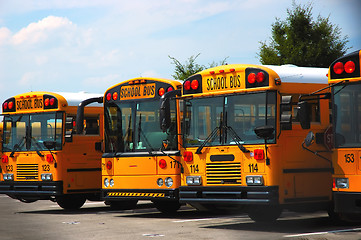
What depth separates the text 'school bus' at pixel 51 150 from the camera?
16188 millimetres

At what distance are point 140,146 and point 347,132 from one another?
5089mm

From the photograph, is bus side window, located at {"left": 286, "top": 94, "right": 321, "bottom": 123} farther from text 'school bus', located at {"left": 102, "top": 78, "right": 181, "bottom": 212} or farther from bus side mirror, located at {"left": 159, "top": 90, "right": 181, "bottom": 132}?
text 'school bus', located at {"left": 102, "top": 78, "right": 181, "bottom": 212}

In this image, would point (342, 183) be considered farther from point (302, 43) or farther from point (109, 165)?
point (302, 43)

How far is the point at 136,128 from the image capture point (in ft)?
47.9

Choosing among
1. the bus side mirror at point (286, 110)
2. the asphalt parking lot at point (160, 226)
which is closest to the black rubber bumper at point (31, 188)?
the asphalt parking lot at point (160, 226)

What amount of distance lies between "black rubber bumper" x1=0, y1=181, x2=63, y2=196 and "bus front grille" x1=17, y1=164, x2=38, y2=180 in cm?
12

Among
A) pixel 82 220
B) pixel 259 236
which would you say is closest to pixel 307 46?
pixel 82 220

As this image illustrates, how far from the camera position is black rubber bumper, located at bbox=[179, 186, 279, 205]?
450 inches

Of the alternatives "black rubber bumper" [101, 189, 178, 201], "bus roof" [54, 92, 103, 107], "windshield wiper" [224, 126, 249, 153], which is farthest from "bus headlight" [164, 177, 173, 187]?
"bus roof" [54, 92, 103, 107]

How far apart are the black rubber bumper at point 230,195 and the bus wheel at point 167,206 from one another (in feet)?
9.04

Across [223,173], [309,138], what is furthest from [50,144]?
[309,138]

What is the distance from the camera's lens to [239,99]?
1205 cm

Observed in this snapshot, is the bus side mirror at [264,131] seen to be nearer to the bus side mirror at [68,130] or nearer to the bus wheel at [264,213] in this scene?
the bus wheel at [264,213]

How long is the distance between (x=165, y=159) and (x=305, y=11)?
19.0 metres
